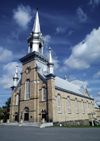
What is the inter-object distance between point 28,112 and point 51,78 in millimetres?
9182

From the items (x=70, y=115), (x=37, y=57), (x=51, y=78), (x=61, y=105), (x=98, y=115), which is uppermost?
(x=37, y=57)

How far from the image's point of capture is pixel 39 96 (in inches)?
997

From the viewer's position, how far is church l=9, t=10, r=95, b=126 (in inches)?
923

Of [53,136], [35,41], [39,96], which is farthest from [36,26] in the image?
[53,136]

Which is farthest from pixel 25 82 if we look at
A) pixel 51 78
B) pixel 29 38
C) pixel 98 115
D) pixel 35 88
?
pixel 98 115

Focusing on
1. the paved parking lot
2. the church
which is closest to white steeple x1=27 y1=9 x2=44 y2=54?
the church

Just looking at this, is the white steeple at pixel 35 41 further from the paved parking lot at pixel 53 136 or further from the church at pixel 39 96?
the paved parking lot at pixel 53 136

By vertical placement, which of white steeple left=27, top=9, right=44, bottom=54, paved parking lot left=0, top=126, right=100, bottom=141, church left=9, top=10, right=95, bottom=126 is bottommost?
paved parking lot left=0, top=126, right=100, bottom=141

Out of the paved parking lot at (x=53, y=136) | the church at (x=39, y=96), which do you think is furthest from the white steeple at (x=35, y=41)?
the paved parking lot at (x=53, y=136)

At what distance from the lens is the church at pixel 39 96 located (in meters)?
23.4

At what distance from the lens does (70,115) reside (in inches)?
1117

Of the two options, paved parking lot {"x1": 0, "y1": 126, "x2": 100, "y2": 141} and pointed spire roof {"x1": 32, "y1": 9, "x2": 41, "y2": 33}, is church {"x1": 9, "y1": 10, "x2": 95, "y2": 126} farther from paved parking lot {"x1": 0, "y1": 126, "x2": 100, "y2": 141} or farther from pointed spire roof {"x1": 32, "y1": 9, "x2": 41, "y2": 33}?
paved parking lot {"x1": 0, "y1": 126, "x2": 100, "y2": 141}

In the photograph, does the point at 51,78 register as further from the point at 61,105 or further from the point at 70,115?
the point at 70,115

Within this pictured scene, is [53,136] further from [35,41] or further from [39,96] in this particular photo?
[35,41]
